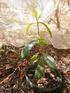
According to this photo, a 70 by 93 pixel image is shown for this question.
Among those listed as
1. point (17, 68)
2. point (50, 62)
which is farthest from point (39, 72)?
point (17, 68)

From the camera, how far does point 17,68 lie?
196 cm

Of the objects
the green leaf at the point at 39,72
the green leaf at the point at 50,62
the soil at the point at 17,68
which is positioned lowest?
the soil at the point at 17,68

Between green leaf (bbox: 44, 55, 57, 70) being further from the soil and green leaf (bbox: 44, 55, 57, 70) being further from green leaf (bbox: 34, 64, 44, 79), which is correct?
the soil

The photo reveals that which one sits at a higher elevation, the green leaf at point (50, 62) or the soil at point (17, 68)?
the green leaf at point (50, 62)

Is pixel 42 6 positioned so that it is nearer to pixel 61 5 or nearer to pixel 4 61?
pixel 61 5

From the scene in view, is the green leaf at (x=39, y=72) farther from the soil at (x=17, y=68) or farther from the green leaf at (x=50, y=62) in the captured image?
the soil at (x=17, y=68)

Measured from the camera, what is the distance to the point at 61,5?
6.20ft

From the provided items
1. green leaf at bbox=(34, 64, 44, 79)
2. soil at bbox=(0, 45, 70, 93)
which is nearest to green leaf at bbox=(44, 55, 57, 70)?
green leaf at bbox=(34, 64, 44, 79)

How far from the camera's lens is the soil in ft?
5.86

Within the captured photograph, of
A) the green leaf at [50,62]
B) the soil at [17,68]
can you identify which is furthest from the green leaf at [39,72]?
the soil at [17,68]

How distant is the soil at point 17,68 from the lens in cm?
179

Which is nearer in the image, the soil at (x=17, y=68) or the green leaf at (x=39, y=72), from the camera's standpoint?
the green leaf at (x=39, y=72)

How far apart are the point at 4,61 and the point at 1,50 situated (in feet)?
0.33

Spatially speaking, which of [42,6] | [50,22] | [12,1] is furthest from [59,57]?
Result: [12,1]
